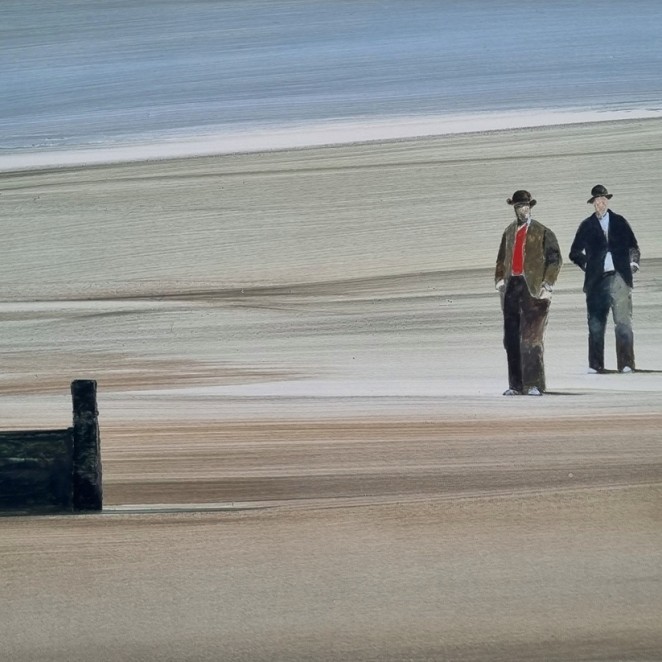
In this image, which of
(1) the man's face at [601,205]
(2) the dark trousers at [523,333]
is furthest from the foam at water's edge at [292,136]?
(2) the dark trousers at [523,333]

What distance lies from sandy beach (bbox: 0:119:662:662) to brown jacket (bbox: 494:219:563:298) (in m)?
0.84

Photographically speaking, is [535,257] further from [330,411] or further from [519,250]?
[330,411]

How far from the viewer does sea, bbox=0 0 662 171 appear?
1967cm

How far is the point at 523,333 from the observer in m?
9.52

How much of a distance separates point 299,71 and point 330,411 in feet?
44.6

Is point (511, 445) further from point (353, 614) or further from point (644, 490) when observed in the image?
point (353, 614)

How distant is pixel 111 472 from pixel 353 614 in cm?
282

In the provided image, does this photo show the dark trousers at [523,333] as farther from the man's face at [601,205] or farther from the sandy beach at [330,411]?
the man's face at [601,205]

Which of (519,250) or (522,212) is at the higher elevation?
(522,212)

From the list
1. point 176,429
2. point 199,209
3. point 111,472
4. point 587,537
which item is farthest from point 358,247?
point 587,537

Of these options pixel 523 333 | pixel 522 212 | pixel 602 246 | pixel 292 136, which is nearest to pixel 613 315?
pixel 602 246

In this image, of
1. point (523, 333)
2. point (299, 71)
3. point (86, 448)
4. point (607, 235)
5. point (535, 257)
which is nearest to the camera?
point (86, 448)

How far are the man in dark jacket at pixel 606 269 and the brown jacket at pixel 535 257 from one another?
23.6 inches

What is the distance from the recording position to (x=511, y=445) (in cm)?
795
